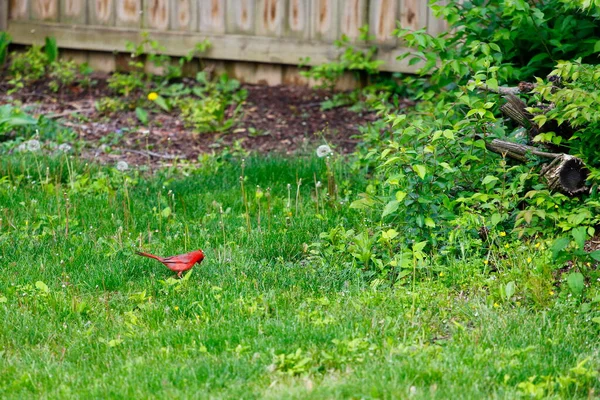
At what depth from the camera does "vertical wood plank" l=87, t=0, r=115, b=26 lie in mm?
9898

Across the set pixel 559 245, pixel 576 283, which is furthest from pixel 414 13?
pixel 576 283

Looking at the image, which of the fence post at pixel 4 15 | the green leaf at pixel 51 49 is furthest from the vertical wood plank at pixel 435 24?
the fence post at pixel 4 15

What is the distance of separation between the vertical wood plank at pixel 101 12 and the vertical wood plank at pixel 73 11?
84 millimetres

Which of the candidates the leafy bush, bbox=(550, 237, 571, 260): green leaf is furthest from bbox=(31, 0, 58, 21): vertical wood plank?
bbox=(550, 237, 571, 260): green leaf

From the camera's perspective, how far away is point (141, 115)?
863 cm

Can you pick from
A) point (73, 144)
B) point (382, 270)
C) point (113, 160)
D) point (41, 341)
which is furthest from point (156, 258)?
point (73, 144)

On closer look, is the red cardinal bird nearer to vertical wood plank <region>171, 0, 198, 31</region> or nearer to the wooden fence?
the wooden fence

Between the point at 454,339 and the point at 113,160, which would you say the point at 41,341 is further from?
the point at 113,160

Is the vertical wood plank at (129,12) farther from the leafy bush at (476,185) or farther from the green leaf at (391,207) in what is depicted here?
the green leaf at (391,207)

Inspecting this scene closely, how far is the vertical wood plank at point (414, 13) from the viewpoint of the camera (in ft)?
28.2

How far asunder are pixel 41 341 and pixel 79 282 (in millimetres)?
639

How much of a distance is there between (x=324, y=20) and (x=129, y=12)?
2253 mm

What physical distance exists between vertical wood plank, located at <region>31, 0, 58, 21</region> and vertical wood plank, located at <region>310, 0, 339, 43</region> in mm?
3079

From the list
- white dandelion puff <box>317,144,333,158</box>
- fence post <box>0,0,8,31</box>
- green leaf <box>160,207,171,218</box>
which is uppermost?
fence post <box>0,0,8,31</box>
